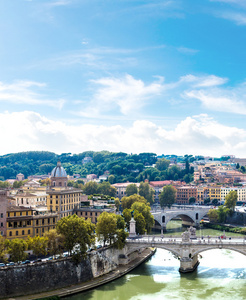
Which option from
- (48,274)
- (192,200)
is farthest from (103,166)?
(48,274)

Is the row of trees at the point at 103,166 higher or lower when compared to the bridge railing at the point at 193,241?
higher

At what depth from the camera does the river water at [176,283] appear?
3231cm

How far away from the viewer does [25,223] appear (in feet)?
121

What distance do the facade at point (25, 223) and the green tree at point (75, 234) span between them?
3514 millimetres

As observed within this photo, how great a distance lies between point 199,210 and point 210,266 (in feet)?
98.6

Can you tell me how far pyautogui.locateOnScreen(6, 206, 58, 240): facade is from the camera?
3594 cm

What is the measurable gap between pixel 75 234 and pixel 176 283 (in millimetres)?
8451

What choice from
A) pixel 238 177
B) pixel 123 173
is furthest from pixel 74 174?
pixel 238 177

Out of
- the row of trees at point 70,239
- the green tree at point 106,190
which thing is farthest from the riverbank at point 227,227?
the row of trees at point 70,239

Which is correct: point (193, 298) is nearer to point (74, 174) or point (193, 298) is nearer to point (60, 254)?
point (60, 254)

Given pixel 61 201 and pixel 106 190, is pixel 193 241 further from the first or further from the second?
pixel 106 190

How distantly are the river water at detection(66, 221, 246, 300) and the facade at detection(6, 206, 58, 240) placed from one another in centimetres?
759

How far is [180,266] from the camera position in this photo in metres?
38.4

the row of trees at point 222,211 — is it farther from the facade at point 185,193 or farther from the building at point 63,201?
the facade at point 185,193
